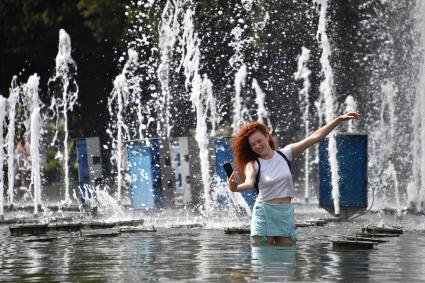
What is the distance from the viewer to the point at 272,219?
13.0 meters

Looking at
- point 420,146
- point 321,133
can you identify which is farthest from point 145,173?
point 321,133

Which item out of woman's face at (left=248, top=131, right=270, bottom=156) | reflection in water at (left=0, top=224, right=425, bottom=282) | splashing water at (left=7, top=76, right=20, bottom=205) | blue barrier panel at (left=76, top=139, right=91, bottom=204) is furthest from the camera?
splashing water at (left=7, top=76, right=20, bottom=205)

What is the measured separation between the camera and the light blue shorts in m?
13.0

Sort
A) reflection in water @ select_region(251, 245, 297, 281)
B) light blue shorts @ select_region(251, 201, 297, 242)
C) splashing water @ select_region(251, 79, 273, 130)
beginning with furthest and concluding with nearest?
splashing water @ select_region(251, 79, 273, 130), light blue shorts @ select_region(251, 201, 297, 242), reflection in water @ select_region(251, 245, 297, 281)

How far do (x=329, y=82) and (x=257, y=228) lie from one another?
1211 cm

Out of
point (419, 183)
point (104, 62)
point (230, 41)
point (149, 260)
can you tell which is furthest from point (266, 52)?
point (149, 260)

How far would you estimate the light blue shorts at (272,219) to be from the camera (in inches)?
512

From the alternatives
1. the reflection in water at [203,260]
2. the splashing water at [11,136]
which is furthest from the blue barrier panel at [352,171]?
the splashing water at [11,136]

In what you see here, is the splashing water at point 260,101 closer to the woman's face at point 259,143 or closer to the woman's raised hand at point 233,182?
the woman's face at point 259,143

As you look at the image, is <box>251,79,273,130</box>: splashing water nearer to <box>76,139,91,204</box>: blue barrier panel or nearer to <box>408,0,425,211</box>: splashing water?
<box>408,0,425,211</box>: splashing water

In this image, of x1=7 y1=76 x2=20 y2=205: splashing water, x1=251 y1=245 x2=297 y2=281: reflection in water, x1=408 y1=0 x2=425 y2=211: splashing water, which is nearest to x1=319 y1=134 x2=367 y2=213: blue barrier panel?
x1=408 y1=0 x2=425 y2=211: splashing water

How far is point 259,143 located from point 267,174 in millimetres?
297

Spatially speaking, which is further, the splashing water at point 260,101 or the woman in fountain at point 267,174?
the splashing water at point 260,101

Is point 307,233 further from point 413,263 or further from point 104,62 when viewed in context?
point 104,62
